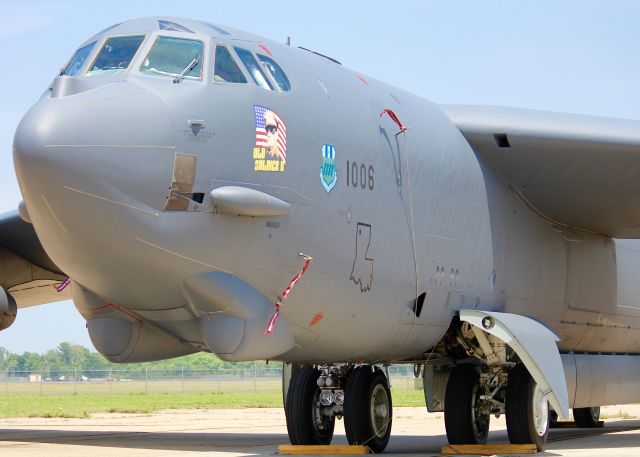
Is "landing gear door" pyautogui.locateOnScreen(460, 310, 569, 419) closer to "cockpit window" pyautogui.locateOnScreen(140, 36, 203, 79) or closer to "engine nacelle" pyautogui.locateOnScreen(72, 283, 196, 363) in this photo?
"engine nacelle" pyautogui.locateOnScreen(72, 283, 196, 363)

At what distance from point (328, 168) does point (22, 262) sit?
808 cm

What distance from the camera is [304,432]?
51.0 feet

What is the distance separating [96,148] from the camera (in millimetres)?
10312

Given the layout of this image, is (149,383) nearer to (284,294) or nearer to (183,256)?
(284,294)

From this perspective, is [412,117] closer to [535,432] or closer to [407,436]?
[535,432]

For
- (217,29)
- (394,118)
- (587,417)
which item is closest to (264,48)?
(217,29)

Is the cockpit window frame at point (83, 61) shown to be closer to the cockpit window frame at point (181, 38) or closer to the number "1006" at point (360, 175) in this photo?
the cockpit window frame at point (181, 38)

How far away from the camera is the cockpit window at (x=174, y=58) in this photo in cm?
1133

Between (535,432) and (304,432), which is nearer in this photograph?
(535,432)

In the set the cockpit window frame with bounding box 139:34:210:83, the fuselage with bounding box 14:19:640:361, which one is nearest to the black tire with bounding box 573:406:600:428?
the fuselage with bounding box 14:19:640:361

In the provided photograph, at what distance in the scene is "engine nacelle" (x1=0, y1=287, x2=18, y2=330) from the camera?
16.8m

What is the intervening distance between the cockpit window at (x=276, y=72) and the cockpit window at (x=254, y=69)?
148 mm

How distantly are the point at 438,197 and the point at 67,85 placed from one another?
5248mm

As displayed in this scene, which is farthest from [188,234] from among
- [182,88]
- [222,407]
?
[222,407]
